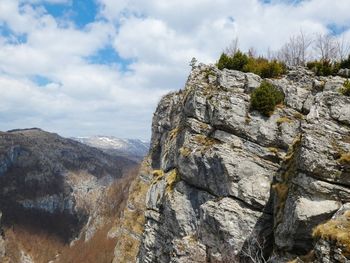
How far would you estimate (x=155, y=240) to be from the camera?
131ft

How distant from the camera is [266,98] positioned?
3375cm

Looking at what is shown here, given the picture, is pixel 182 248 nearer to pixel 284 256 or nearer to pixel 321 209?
pixel 284 256

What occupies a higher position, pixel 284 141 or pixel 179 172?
pixel 284 141

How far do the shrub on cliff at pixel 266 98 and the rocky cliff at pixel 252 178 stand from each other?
2.02 ft

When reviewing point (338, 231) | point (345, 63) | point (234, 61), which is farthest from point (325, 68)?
point (338, 231)

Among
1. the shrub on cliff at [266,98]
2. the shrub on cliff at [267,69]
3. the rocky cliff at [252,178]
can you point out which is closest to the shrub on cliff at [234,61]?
the shrub on cliff at [267,69]

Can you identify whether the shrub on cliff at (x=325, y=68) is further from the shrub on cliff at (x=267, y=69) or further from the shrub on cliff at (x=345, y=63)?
the shrub on cliff at (x=267, y=69)

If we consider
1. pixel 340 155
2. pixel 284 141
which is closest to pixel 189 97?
pixel 284 141

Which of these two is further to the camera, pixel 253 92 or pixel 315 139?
pixel 253 92

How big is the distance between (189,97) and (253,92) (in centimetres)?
651

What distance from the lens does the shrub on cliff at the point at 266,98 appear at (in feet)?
111

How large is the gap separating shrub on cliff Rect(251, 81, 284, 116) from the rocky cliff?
2.02 feet

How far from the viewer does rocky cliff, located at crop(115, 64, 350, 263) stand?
23828mm

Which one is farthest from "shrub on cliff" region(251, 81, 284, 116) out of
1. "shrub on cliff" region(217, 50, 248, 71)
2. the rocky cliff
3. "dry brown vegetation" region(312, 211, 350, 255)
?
"dry brown vegetation" region(312, 211, 350, 255)
